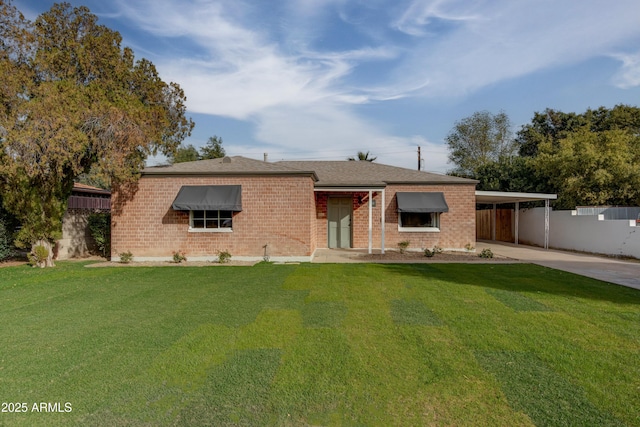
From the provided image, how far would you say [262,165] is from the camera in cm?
1330

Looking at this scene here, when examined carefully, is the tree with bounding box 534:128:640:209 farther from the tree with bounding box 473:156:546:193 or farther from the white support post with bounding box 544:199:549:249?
the tree with bounding box 473:156:546:193

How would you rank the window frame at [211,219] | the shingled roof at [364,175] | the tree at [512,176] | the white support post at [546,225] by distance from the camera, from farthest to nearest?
the tree at [512,176] < the white support post at [546,225] < the shingled roof at [364,175] < the window frame at [211,219]

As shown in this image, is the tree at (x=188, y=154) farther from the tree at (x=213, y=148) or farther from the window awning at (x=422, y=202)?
the window awning at (x=422, y=202)

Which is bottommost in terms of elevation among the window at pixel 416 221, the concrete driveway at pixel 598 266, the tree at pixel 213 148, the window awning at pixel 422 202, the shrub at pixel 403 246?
the concrete driveway at pixel 598 266

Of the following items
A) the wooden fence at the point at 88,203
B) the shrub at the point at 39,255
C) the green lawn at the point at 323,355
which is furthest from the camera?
the wooden fence at the point at 88,203

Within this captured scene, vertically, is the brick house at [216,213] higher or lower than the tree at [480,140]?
lower

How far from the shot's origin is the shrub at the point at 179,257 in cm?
1235

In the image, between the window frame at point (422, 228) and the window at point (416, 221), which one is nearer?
the window frame at point (422, 228)

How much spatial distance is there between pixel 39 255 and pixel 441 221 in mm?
15585

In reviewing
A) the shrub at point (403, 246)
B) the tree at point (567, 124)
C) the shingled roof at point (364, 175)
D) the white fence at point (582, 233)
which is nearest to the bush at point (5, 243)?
the shingled roof at point (364, 175)

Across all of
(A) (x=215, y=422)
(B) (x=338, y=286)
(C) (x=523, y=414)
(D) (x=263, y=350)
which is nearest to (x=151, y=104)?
(B) (x=338, y=286)

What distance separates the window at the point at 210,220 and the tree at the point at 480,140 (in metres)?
29.7

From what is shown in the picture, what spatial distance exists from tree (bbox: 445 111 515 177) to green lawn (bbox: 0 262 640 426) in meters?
31.0

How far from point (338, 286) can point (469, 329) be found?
141 inches
